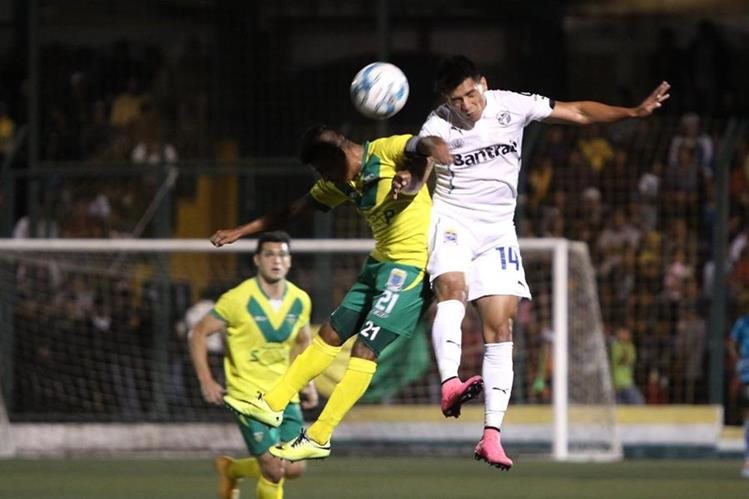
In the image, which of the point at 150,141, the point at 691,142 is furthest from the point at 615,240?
the point at 150,141

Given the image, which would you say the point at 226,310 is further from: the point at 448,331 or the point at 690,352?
the point at 690,352

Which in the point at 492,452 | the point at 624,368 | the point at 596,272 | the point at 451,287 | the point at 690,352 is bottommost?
the point at 624,368

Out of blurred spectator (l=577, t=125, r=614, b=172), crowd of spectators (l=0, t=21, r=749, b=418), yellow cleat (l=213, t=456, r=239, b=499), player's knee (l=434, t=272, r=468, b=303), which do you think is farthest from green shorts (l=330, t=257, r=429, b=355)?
blurred spectator (l=577, t=125, r=614, b=172)

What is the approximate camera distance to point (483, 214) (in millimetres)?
11445

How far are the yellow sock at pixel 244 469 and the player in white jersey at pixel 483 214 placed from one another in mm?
2893

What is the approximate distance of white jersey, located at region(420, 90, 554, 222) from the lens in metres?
11.4

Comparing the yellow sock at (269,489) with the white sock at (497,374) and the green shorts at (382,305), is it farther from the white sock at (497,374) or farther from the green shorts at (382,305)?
the white sock at (497,374)

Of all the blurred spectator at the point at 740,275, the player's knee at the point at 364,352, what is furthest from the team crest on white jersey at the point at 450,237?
the blurred spectator at the point at 740,275

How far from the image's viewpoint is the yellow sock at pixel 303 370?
11328mm

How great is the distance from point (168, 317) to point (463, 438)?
355 centimetres

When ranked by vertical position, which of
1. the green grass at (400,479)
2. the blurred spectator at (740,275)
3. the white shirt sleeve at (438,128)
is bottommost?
the green grass at (400,479)

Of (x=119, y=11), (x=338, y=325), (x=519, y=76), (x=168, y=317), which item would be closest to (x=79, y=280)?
(x=168, y=317)

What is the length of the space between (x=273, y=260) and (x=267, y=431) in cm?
142

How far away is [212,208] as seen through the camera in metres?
22.6
